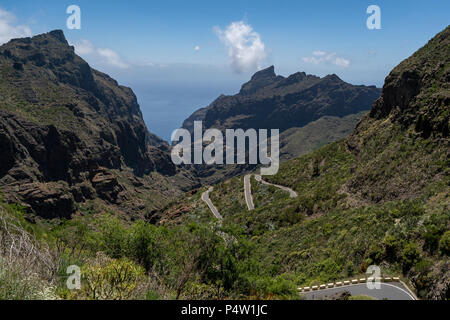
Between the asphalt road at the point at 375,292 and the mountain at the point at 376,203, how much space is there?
85 cm

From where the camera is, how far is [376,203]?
130 feet

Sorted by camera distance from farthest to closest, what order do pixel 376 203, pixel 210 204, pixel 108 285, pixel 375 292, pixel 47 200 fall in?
pixel 47 200
pixel 210 204
pixel 376 203
pixel 375 292
pixel 108 285

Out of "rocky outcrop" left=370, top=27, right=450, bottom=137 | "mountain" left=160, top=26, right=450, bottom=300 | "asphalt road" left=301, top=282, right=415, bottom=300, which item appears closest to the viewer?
"asphalt road" left=301, top=282, right=415, bottom=300

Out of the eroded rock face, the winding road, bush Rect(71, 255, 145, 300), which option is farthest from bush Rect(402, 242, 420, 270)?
the eroded rock face

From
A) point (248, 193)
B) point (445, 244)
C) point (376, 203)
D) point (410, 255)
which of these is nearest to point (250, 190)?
point (248, 193)

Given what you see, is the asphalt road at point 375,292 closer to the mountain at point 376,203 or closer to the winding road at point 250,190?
the mountain at point 376,203

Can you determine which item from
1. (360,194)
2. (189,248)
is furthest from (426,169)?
(189,248)

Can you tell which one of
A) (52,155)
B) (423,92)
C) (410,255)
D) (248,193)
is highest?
(423,92)

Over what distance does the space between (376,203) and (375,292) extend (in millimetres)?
22546

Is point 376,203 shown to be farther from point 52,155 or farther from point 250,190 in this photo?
point 52,155

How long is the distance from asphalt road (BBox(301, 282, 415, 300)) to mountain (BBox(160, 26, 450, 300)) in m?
A: 0.85

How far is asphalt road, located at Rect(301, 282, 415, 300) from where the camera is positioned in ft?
60.9

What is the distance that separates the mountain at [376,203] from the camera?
74.9ft

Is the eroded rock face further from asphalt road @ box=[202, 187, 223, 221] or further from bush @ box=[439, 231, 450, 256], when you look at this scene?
bush @ box=[439, 231, 450, 256]
